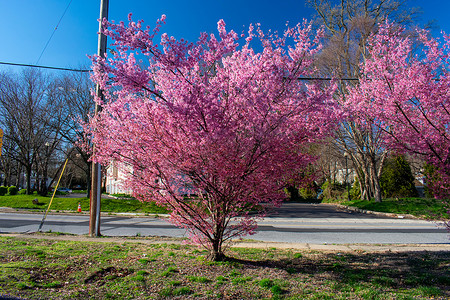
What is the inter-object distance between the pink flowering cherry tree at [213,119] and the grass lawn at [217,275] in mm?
926

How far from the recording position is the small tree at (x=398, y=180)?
80.6 feet

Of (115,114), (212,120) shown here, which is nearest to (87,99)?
(115,114)

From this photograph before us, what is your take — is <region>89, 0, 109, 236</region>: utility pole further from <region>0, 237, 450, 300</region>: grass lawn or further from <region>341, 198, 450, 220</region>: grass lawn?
<region>341, 198, 450, 220</region>: grass lawn

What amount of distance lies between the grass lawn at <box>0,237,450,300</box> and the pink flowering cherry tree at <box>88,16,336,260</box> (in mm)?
926

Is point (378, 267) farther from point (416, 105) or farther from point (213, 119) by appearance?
point (213, 119)

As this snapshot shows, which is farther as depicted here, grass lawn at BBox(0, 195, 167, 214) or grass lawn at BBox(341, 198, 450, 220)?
grass lawn at BBox(0, 195, 167, 214)

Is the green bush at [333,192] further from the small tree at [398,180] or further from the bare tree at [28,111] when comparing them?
the bare tree at [28,111]

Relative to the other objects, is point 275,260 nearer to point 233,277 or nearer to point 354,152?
point 233,277

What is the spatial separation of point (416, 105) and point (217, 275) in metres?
5.13

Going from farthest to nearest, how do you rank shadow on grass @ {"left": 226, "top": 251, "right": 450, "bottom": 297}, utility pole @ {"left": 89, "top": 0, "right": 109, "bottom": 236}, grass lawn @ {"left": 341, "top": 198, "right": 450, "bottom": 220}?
grass lawn @ {"left": 341, "top": 198, "right": 450, "bottom": 220}, utility pole @ {"left": 89, "top": 0, "right": 109, "bottom": 236}, shadow on grass @ {"left": 226, "top": 251, "right": 450, "bottom": 297}

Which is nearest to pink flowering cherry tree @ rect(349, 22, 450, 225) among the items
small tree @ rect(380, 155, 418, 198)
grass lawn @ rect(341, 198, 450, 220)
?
grass lawn @ rect(341, 198, 450, 220)

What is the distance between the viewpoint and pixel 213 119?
4.41 meters

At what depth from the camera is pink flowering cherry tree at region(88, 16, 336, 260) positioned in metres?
4.37

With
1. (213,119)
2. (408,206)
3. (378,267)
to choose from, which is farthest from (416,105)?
(408,206)
